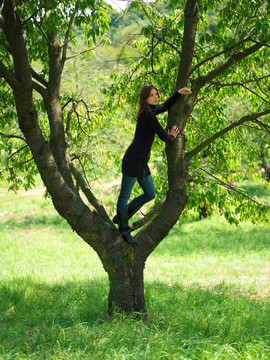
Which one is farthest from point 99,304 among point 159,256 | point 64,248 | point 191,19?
point 64,248

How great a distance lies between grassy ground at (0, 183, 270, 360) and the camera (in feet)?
12.8

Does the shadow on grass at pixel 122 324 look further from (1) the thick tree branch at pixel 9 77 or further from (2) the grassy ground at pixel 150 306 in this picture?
(1) the thick tree branch at pixel 9 77

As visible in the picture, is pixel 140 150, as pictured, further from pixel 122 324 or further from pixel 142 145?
pixel 122 324

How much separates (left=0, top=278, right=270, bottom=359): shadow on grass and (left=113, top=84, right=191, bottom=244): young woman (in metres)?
1.12

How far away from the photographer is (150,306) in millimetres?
5496

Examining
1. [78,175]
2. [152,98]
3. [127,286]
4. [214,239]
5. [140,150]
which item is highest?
[152,98]

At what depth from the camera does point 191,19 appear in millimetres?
4887

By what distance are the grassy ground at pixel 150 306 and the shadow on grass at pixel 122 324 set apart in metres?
0.01

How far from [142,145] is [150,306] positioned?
2.40 meters

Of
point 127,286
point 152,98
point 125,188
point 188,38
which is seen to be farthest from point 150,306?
point 188,38

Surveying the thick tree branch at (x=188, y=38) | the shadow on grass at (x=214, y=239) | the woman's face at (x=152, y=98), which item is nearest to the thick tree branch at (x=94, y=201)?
the woman's face at (x=152, y=98)

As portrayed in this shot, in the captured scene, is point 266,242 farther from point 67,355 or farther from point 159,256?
point 67,355

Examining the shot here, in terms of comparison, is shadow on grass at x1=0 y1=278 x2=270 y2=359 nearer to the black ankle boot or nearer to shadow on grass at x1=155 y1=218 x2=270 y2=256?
the black ankle boot

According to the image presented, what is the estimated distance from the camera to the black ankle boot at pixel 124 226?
4.69m
